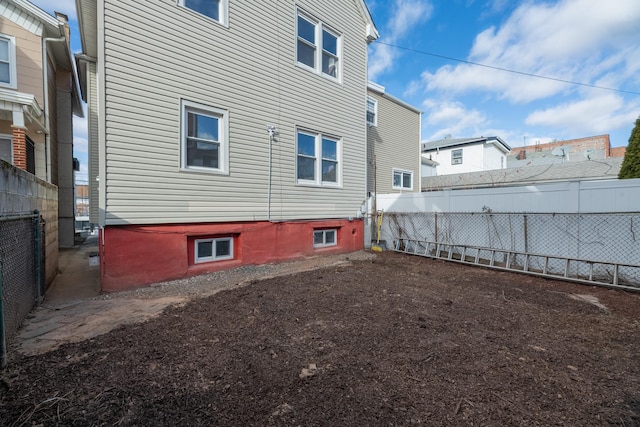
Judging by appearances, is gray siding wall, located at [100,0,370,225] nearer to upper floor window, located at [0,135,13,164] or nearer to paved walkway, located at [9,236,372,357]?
paved walkway, located at [9,236,372,357]

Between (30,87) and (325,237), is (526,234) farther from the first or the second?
(30,87)

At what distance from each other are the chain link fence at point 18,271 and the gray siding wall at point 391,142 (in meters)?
9.23

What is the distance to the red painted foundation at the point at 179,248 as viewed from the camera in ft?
15.5

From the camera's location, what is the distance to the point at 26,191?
3.77 m

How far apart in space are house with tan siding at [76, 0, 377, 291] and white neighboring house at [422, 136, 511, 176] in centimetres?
1411

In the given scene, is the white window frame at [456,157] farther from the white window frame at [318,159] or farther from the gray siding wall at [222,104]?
the white window frame at [318,159]

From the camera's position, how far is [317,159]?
7.74 m

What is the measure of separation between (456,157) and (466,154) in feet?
2.70

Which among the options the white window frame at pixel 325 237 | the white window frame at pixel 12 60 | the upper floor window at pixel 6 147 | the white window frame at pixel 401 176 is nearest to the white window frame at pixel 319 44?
the white window frame at pixel 325 237

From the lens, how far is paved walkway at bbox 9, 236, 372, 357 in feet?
10.2

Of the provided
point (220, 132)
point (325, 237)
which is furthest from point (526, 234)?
point (220, 132)

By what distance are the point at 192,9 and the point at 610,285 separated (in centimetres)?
892

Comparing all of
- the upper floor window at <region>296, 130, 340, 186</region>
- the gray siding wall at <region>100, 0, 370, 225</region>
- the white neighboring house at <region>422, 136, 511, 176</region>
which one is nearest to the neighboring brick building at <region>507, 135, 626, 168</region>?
the white neighboring house at <region>422, 136, 511, 176</region>

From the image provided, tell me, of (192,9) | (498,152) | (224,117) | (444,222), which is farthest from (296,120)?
(498,152)
